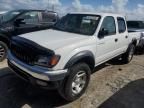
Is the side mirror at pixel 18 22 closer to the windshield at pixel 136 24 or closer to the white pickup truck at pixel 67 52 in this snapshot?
the white pickup truck at pixel 67 52

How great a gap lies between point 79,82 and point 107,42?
1.45m

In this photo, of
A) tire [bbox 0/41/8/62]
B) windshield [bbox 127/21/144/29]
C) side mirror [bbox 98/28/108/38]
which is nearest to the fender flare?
side mirror [bbox 98/28/108/38]

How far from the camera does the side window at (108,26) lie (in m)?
4.57

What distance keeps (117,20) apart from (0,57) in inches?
162

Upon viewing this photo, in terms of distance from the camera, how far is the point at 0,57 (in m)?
6.15

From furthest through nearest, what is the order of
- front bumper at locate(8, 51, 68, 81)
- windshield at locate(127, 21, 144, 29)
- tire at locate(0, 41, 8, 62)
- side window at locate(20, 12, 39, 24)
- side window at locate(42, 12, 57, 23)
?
windshield at locate(127, 21, 144, 29), side window at locate(42, 12, 57, 23), side window at locate(20, 12, 39, 24), tire at locate(0, 41, 8, 62), front bumper at locate(8, 51, 68, 81)

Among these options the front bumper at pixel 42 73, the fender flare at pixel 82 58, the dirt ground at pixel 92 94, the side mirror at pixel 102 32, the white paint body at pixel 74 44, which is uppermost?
the side mirror at pixel 102 32

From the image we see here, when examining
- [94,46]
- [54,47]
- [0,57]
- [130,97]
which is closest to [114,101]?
[130,97]

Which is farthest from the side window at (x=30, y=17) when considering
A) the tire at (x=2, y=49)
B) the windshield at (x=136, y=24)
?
the windshield at (x=136, y=24)

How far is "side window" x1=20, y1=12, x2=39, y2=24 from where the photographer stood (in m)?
6.86

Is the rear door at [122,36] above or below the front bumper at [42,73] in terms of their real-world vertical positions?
above

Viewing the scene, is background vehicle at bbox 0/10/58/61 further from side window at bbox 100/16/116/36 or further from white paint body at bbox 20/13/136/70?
side window at bbox 100/16/116/36

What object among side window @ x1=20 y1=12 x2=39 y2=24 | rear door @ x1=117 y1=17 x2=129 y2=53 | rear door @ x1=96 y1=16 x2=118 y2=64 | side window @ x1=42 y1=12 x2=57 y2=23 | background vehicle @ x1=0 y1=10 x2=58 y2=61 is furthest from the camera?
side window @ x1=42 y1=12 x2=57 y2=23

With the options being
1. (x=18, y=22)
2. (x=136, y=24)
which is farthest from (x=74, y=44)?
(x=136, y=24)
